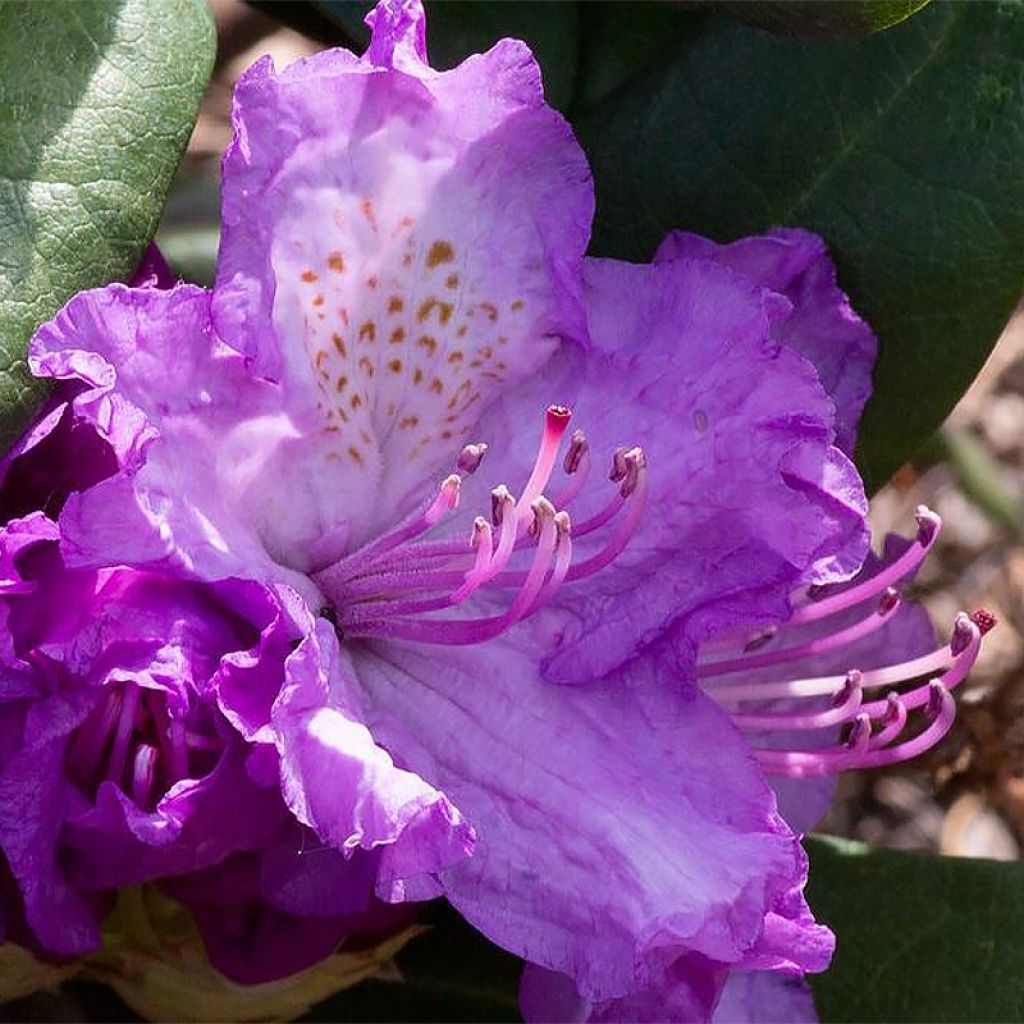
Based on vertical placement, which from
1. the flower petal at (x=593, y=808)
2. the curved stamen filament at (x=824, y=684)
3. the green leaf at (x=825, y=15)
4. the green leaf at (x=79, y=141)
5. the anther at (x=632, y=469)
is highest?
the green leaf at (x=825, y=15)

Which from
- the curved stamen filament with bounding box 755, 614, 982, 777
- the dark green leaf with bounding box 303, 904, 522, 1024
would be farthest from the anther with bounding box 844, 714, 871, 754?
→ the dark green leaf with bounding box 303, 904, 522, 1024

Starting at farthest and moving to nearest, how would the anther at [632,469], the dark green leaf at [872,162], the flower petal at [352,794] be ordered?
the dark green leaf at [872,162] < the anther at [632,469] < the flower petal at [352,794]

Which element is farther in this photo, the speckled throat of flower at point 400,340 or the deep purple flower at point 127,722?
the speckled throat of flower at point 400,340

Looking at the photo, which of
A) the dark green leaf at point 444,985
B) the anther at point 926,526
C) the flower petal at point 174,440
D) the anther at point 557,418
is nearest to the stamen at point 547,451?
the anther at point 557,418

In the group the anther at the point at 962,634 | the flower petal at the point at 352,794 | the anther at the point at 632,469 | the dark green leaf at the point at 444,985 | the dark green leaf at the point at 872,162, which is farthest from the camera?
the dark green leaf at the point at 444,985

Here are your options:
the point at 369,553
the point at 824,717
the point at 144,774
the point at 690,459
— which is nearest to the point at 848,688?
the point at 824,717

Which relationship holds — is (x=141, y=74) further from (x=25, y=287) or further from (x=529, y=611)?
(x=529, y=611)

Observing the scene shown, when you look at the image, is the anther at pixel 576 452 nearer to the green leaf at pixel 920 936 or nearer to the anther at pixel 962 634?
the anther at pixel 962 634

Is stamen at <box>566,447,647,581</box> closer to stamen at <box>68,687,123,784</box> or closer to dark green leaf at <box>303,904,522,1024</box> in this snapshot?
stamen at <box>68,687,123,784</box>
